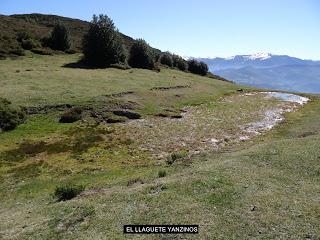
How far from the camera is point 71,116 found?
47406 mm

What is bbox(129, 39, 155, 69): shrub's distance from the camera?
89375mm

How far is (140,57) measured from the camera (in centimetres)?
8962

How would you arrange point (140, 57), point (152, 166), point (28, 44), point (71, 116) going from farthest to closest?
point (140, 57), point (28, 44), point (71, 116), point (152, 166)

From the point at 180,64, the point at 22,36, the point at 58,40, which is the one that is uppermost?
the point at 22,36

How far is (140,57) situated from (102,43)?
10719mm

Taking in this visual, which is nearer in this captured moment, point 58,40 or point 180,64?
point 58,40

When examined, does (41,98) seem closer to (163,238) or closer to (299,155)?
(299,155)

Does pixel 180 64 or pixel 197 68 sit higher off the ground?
pixel 180 64

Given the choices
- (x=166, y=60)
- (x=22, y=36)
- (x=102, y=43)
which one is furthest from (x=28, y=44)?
(x=166, y=60)

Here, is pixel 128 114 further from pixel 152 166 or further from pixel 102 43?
pixel 102 43

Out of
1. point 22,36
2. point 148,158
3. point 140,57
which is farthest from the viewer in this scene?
point 22,36

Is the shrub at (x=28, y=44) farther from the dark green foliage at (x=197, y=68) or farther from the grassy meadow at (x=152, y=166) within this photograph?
the dark green foliage at (x=197, y=68)

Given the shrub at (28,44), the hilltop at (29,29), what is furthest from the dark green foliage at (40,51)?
the hilltop at (29,29)

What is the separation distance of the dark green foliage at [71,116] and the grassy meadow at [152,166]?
1015 millimetres
